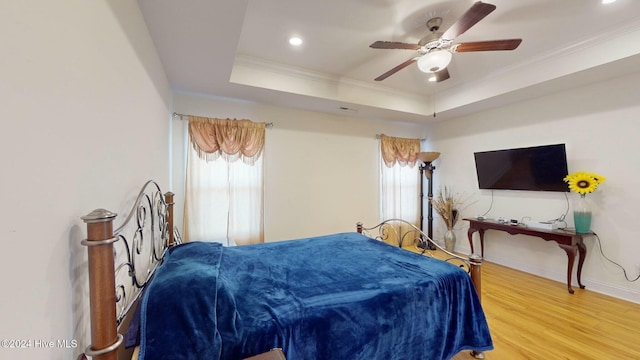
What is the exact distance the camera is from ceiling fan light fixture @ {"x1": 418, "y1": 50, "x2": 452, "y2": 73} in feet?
7.27

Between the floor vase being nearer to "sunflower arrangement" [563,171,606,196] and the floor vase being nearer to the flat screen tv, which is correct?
the flat screen tv

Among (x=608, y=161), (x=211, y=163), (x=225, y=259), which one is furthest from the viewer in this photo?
(x=211, y=163)

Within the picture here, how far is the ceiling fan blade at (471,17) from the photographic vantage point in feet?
5.25

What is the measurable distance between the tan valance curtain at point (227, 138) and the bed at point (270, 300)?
43.0 inches

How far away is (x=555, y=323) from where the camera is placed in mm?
2297

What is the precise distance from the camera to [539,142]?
11.4 ft

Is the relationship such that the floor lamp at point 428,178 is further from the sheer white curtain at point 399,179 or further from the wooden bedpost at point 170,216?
the wooden bedpost at point 170,216

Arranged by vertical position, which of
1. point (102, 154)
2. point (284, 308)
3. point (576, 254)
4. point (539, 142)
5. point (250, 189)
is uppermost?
point (539, 142)

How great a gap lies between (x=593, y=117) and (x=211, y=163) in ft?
15.6

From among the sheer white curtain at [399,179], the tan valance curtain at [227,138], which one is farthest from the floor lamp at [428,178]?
the tan valance curtain at [227,138]

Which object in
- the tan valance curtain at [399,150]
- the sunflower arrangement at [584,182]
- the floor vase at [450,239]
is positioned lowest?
the floor vase at [450,239]

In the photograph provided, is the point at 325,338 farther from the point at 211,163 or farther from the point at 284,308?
the point at 211,163

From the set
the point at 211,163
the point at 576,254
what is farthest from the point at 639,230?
the point at 211,163

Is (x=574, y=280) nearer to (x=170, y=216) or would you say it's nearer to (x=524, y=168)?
(x=524, y=168)
